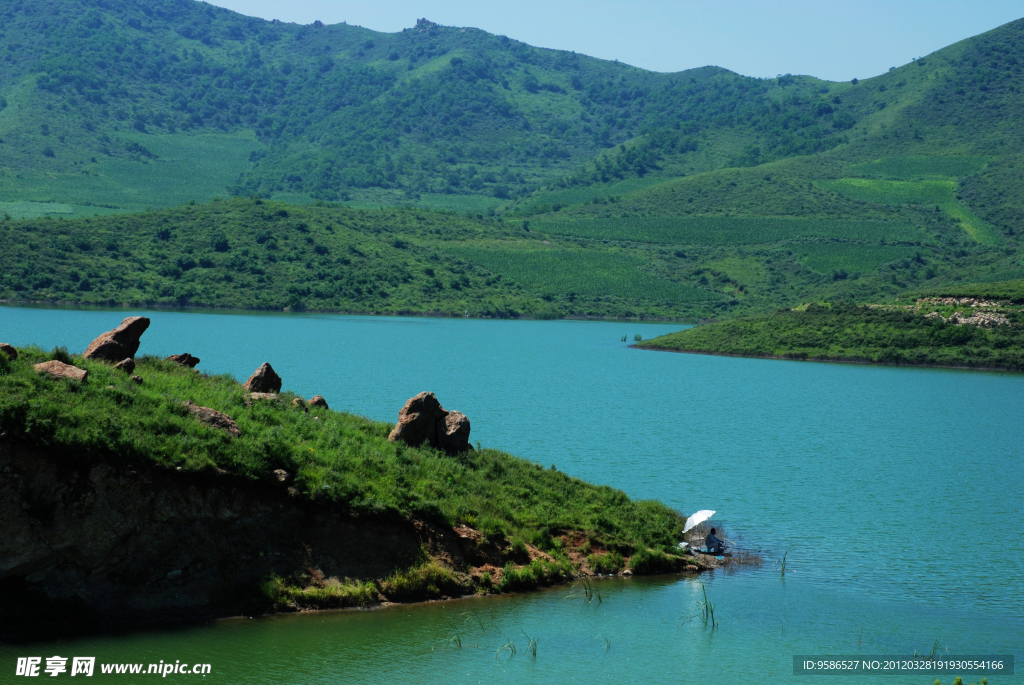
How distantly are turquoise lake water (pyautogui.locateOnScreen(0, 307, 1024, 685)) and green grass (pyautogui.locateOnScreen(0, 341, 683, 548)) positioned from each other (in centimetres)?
253

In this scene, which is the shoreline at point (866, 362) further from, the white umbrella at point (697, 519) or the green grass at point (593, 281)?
the white umbrella at point (697, 519)

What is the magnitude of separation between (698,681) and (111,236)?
166 metres

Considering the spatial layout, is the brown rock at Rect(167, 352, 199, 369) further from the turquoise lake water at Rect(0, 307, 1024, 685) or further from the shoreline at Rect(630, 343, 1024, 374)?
the shoreline at Rect(630, 343, 1024, 374)

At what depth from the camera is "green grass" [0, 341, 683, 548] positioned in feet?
64.4

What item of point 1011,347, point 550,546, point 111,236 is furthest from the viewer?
point 111,236

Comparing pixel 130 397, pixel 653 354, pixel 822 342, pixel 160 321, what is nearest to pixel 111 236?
pixel 160 321

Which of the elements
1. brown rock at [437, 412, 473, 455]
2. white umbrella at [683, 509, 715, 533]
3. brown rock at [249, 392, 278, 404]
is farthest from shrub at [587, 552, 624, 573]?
brown rock at [249, 392, 278, 404]

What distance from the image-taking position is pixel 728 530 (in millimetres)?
29516

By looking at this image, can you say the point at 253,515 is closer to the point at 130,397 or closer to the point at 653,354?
the point at 130,397

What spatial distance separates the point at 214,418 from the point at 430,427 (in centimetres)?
663

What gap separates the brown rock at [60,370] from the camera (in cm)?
2105

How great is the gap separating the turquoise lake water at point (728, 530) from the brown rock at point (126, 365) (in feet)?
24.6

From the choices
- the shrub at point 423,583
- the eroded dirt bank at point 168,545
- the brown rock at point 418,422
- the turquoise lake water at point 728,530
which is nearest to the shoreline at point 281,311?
the turquoise lake water at point 728,530

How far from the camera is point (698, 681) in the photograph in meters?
17.9
